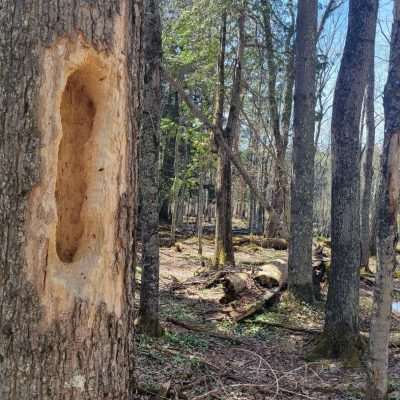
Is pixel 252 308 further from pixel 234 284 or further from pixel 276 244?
pixel 276 244

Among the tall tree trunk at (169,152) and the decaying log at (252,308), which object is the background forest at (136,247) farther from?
the tall tree trunk at (169,152)

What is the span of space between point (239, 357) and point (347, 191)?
2.62 meters

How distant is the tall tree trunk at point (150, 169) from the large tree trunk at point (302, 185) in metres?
3.66

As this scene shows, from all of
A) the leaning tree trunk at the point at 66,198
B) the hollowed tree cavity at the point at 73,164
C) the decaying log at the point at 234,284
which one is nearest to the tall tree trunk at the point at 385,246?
the leaning tree trunk at the point at 66,198

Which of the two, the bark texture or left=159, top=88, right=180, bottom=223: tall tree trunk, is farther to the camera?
left=159, top=88, right=180, bottom=223: tall tree trunk

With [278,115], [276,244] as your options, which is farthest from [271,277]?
[278,115]

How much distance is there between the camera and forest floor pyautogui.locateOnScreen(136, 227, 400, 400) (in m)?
4.72

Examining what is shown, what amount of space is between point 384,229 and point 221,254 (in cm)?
905

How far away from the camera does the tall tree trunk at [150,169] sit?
6117mm

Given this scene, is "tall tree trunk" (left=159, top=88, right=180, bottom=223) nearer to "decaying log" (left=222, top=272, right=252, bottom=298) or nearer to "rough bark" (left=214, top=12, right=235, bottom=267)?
"rough bark" (left=214, top=12, right=235, bottom=267)

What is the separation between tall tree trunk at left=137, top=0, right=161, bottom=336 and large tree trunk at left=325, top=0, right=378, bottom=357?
2377 millimetres

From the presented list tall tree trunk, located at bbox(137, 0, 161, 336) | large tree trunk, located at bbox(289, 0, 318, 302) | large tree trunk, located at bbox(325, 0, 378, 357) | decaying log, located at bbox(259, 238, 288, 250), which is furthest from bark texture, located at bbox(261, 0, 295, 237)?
tall tree trunk, located at bbox(137, 0, 161, 336)

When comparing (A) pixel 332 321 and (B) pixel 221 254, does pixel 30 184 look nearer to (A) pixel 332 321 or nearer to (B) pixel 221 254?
(A) pixel 332 321

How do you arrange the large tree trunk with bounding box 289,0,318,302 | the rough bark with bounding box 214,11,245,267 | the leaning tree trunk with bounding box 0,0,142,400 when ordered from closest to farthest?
the leaning tree trunk with bounding box 0,0,142,400 → the large tree trunk with bounding box 289,0,318,302 → the rough bark with bounding box 214,11,245,267
